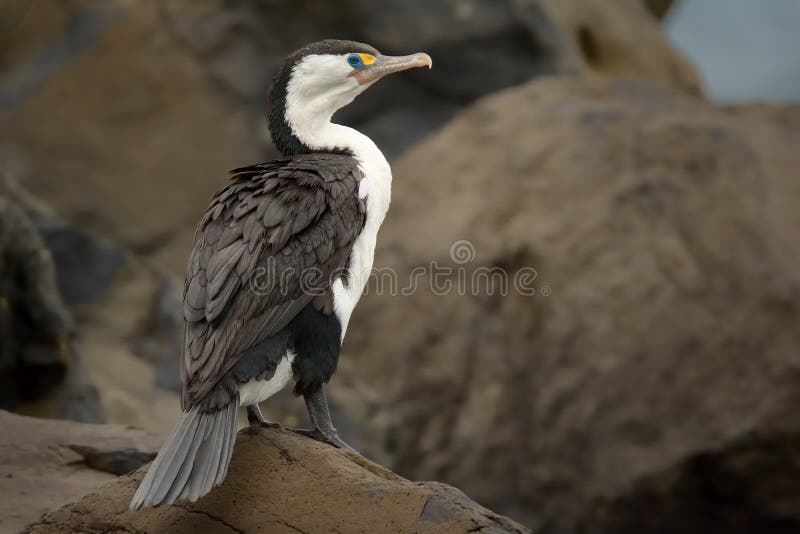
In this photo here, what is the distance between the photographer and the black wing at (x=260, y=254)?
4410mm

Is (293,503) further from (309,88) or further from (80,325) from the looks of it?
(80,325)

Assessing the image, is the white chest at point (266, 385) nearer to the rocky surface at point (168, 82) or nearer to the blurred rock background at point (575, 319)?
the blurred rock background at point (575, 319)

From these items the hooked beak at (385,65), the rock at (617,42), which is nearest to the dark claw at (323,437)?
the hooked beak at (385,65)

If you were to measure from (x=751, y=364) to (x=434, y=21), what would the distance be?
476cm

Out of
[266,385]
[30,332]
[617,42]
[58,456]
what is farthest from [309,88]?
[617,42]

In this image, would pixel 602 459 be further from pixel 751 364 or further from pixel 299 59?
pixel 299 59

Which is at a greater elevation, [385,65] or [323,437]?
[385,65]

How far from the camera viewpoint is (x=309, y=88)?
534cm

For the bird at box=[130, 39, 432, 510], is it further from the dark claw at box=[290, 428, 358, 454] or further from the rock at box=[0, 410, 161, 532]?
the rock at box=[0, 410, 161, 532]

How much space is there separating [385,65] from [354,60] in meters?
0.16

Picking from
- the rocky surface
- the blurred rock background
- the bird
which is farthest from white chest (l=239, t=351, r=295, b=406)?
the rocky surface

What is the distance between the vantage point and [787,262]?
7766mm

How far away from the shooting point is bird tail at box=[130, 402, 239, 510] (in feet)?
12.8

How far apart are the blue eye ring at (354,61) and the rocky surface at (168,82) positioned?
5.38 metres
